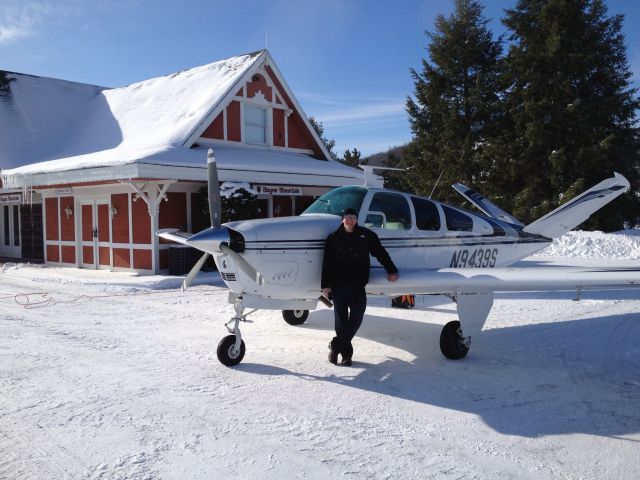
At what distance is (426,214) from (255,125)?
40.6 ft

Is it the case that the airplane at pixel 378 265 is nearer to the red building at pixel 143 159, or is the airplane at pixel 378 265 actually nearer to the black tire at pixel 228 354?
the black tire at pixel 228 354

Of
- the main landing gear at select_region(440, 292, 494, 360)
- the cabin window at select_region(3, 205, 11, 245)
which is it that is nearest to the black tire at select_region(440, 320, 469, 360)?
the main landing gear at select_region(440, 292, 494, 360)

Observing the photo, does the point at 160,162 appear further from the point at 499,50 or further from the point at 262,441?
the point at 499,50

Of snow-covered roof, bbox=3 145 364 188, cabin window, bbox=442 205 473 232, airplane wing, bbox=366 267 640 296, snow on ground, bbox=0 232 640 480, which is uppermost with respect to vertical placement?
snow-covered roof, bbox=3 145 364 188

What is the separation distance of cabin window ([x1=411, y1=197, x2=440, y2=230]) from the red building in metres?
8.25

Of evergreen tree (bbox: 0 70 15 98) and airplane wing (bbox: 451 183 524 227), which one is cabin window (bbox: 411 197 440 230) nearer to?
airplane wing (bbox: 451 183 524 227)

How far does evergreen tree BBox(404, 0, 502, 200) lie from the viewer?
30953 millimetres

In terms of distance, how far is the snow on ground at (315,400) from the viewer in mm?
3822

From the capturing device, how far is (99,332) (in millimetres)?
8023

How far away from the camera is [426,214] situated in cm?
750

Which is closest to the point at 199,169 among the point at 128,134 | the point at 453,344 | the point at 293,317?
the point at 128,134

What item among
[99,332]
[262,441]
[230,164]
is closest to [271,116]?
[230,164]

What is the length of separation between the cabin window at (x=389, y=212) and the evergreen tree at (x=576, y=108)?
Answer: 2149 cm

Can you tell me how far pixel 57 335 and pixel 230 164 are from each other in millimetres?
Result: 8412
